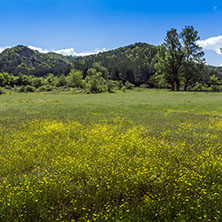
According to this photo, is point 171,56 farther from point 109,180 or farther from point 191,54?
point 109,180

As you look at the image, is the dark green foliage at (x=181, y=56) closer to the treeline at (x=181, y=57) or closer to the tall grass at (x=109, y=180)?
the treeline at (x=181, y=57)

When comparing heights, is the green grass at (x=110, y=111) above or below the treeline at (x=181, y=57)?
below

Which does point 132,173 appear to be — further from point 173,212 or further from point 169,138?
point 169,138

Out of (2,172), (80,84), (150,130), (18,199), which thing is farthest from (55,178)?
(80,84)

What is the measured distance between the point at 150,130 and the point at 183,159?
5.02 metres

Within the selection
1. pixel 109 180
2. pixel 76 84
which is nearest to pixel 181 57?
pixel 76 84

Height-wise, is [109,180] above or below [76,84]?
below

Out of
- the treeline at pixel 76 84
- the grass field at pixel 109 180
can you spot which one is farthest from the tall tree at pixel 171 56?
the grass field at pixel 109 180

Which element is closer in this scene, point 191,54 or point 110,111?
point 110,111

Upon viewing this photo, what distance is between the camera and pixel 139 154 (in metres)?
8.80

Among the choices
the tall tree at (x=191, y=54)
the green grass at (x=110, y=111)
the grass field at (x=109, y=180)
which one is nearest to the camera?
the grass field at (x=109, y=180)

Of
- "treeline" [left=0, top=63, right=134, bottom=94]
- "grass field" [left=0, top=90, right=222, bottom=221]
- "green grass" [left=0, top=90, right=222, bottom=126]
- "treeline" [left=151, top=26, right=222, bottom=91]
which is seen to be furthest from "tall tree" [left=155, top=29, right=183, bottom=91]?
"grass field" [left=0, top=90, right=222, bottom=221]

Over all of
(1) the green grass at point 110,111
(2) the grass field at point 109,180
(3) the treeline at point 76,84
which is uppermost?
(3) the treeline at point 76,84

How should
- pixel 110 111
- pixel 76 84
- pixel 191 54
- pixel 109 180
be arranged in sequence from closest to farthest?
pixel 109 180, pixel 110 111, pixel 191 54, pixel 76 84
